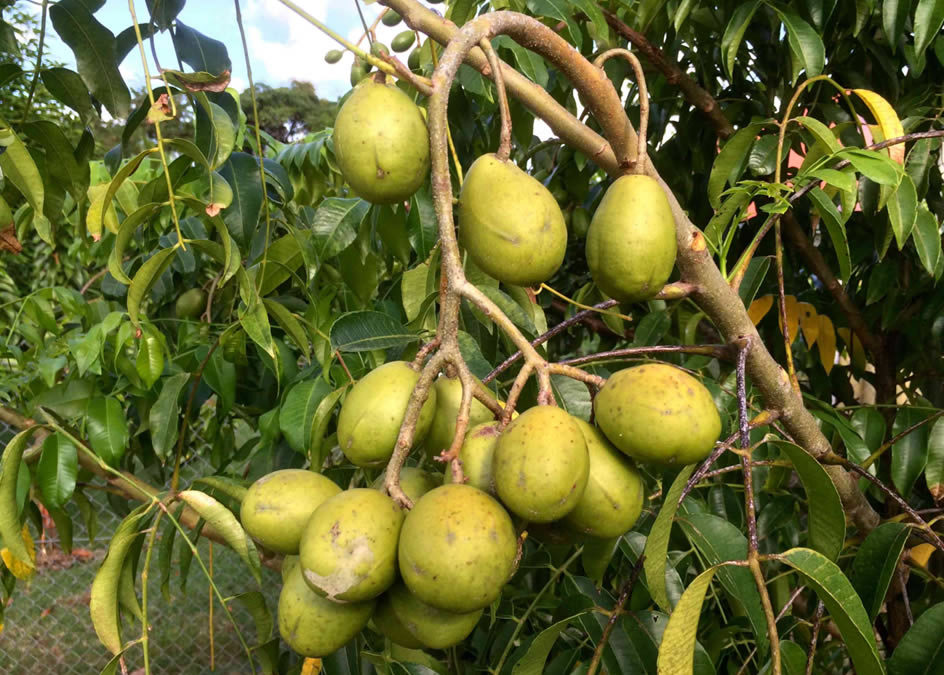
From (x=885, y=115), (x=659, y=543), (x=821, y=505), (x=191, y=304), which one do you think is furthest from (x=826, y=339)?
(x=191, y=304)

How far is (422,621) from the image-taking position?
63 centimetres

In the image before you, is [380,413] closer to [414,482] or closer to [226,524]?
[414,482]

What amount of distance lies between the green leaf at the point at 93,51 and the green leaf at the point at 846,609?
1.06 m

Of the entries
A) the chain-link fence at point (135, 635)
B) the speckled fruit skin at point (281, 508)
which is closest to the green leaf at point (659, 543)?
the speckled fruit skin at point (281, 508)

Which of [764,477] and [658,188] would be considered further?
[764,477]

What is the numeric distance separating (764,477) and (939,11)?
0.88 m

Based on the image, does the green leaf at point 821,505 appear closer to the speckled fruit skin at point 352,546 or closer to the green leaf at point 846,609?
the green leaf at point 846,609

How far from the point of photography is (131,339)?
1.48 meters

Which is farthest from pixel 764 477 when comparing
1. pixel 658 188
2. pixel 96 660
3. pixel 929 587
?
pixel 96 660

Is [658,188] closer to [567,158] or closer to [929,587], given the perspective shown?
[567,158]

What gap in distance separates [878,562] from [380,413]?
63 centimetres

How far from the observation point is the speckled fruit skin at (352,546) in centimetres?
59

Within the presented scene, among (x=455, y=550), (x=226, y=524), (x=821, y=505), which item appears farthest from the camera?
(x=226, y=524)

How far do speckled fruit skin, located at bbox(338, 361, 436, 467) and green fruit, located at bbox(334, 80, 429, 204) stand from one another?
0.56 ft
